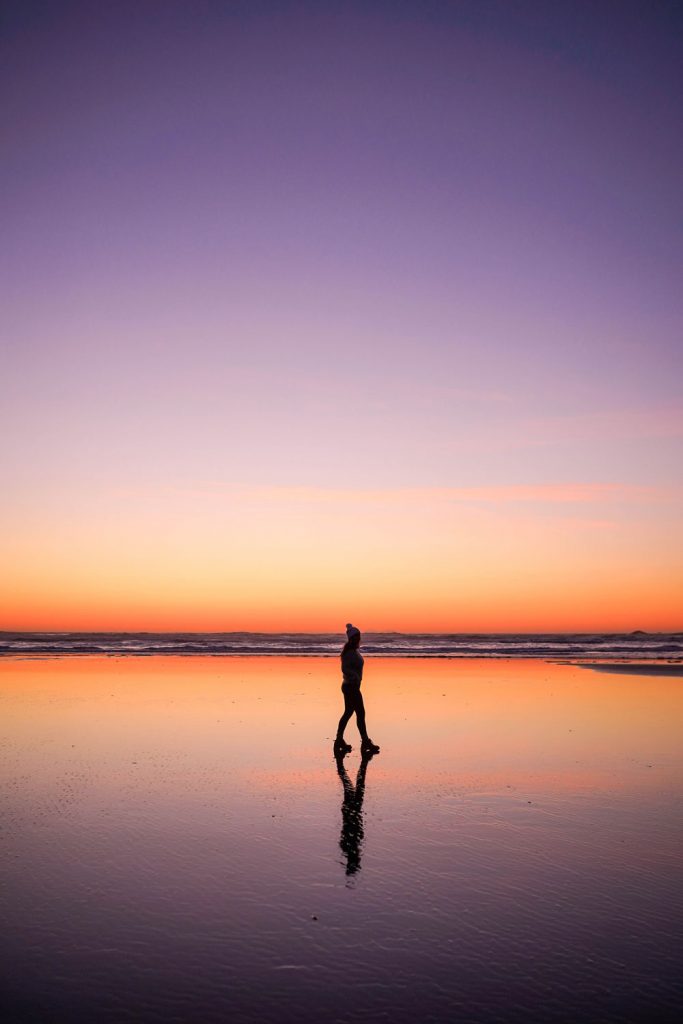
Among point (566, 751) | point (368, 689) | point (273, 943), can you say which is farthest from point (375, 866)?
point (368, 689)

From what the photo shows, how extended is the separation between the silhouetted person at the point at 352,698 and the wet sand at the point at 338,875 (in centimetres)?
30

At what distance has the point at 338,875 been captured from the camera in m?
7.30

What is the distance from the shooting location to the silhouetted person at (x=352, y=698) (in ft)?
45.4

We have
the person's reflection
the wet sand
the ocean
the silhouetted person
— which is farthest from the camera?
→ the ocean

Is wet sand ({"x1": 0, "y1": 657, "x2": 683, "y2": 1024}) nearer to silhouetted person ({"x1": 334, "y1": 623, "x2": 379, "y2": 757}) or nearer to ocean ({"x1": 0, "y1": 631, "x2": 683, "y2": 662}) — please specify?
silhouetted person ({"x1": 334, "y1": 623, "x2": 379, "y2": 757})

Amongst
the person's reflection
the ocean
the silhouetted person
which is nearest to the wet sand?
the person's reflection

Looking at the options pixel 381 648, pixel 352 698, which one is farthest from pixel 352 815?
pixel 381 648

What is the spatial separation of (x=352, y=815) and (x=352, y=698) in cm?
505

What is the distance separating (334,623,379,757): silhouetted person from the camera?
1385 cm

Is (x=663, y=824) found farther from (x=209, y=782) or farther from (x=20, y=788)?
(x=20, y=788)

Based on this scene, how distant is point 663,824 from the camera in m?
9.23

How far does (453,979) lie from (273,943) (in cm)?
143

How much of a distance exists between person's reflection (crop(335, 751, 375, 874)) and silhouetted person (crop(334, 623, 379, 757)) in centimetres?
47

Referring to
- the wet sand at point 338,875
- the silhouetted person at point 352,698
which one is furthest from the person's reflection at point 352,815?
the silhouetted person at point 352,698
